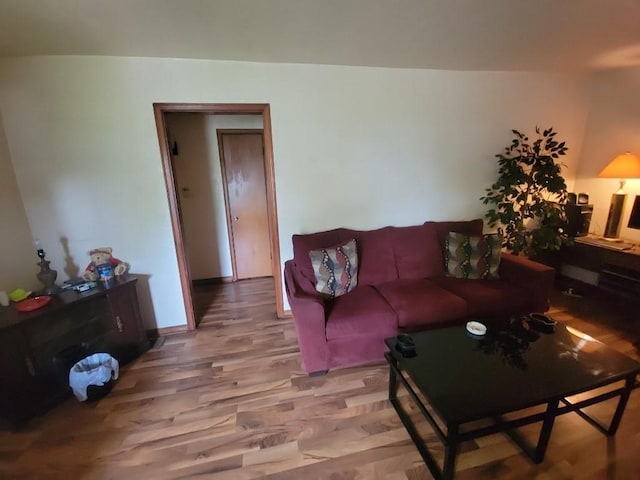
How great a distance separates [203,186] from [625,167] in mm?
4480

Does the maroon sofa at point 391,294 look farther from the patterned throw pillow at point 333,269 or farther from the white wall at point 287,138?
the white wall at point 287,138

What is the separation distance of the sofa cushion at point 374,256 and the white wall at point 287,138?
26 cm

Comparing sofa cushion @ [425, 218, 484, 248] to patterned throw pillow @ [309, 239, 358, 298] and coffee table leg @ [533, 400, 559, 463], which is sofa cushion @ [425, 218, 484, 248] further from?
coffee table leg @ [533, 400, 559, 463]

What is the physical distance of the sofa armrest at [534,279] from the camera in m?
2.38

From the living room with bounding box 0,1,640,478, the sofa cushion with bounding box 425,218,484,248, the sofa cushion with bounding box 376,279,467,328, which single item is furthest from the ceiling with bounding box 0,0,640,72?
the sofa cushion with bounding box 376,279,467,328

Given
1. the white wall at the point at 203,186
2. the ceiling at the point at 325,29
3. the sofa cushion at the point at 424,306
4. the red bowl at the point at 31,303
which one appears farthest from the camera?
the white wall at the point at 203,186

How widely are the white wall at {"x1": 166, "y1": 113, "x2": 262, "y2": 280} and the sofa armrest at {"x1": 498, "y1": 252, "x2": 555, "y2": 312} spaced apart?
3260mm

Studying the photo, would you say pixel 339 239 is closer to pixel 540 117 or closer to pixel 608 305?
pixel 540 117

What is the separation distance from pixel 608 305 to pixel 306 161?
3.34 meters

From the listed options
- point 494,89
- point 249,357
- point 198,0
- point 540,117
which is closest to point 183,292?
point 249,357

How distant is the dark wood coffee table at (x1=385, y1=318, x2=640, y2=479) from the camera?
125 centimetres

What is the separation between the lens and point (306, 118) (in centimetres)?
256

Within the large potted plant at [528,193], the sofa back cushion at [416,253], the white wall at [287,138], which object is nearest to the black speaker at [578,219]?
the large potted plant at [528,193]

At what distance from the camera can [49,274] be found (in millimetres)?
2100
